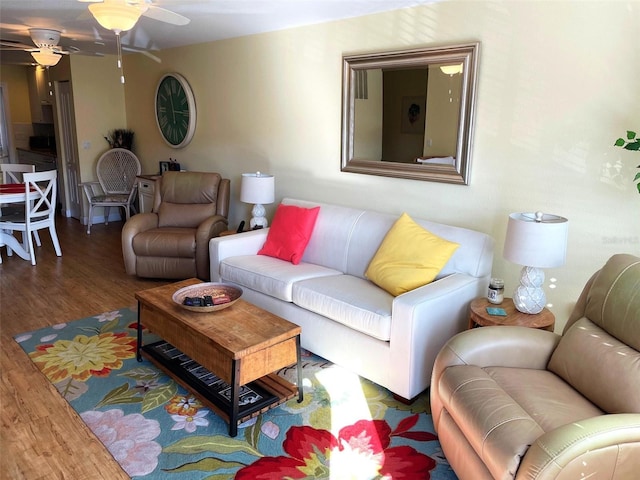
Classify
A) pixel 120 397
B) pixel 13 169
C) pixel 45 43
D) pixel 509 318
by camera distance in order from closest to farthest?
pixel 509 318
pixel 120 397
pixel 45 43
pixel 13 169

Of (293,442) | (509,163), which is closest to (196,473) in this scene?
(293,442)

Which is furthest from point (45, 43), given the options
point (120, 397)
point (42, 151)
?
point (42, 151)

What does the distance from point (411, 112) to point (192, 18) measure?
6.27ft

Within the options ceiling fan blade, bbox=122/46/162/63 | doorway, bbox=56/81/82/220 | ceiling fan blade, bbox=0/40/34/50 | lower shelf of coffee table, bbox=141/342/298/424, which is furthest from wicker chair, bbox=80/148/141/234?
lower shelf of coffee table, bbox=141/342/298/424

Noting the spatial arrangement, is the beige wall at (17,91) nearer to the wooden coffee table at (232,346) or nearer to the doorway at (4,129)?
the doorway at (4,129)

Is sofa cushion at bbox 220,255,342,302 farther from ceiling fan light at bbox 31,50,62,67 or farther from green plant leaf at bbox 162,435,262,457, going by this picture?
ceiling fan light at bbox 31,50,62,67

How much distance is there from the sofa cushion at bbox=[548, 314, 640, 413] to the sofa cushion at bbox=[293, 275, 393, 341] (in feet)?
2.78

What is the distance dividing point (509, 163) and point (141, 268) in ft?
10.5

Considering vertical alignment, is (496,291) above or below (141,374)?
above

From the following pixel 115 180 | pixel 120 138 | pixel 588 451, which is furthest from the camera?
pixel 115 180

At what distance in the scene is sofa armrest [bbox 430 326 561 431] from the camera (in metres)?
2.04

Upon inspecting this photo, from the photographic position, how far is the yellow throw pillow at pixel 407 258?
9.14ft

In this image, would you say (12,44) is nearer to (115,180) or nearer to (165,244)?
(115,180)

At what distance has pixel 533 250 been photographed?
2359 mm
